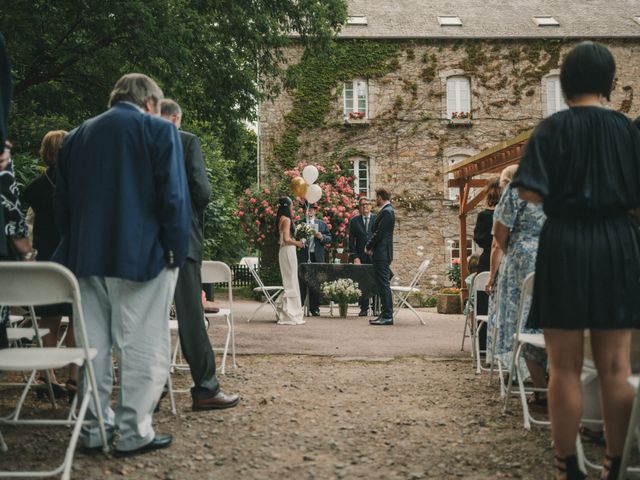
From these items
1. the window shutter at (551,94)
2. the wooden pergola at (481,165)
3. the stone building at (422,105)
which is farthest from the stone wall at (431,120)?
the wooden pergola at (481,165)

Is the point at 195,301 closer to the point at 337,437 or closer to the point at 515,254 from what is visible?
the point at 337,437

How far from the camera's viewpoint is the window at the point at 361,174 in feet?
67.8

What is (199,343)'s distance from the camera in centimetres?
418

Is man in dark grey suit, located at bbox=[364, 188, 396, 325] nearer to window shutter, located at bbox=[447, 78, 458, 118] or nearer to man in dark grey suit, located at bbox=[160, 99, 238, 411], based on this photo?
man in dark grey suit, located at bbox=[160, 99, 238, 411]

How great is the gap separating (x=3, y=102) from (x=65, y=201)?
0.74 m

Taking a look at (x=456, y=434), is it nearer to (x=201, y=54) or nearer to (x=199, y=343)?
(x=199, y=343)

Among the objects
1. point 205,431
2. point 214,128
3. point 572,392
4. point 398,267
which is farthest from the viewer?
point 398,267

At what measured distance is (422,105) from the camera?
2073 cm

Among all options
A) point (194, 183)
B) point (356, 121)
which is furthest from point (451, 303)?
point (194, 183)

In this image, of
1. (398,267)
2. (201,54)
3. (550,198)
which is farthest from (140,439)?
(398,267)

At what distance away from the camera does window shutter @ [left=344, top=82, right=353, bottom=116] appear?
68.2ft

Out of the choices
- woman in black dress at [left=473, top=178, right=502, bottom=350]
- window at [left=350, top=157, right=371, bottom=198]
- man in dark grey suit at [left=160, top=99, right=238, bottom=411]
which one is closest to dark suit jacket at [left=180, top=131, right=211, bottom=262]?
man in dark grey suit at [left=160, top=99, right=238, bottom=411]

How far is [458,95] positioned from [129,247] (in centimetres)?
1900

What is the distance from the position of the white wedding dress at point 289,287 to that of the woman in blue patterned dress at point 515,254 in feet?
18.7
